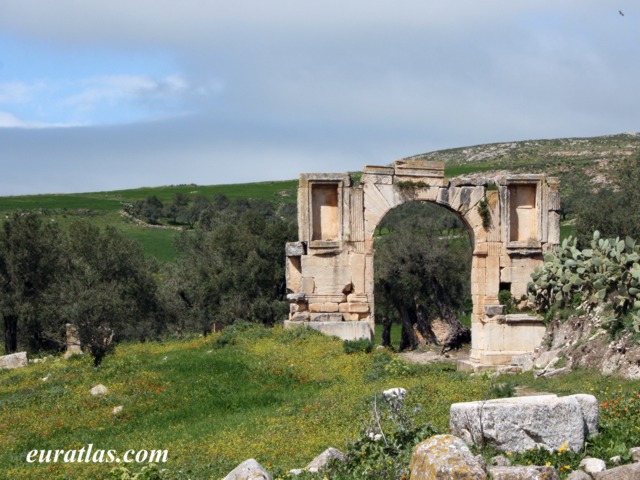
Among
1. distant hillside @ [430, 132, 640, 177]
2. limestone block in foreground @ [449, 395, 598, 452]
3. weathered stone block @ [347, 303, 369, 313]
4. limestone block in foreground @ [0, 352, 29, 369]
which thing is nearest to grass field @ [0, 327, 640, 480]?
limestone block in foreground @ [449, 395, 598, 452]

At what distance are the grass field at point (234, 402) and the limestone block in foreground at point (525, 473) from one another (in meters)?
0.98

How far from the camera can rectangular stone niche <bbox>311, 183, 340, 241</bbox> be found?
2208 cm

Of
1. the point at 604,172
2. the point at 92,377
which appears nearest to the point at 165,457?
the point at 92,377

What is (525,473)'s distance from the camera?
24.6 ft

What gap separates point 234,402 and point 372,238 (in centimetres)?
750

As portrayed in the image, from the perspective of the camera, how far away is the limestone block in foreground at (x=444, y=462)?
23.9 feet

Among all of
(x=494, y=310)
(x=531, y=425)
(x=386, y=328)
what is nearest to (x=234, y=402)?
Result: (x=531, y=425)

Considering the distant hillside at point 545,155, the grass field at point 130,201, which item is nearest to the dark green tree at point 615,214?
the grass field at point 130,201

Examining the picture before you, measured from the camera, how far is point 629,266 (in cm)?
1642

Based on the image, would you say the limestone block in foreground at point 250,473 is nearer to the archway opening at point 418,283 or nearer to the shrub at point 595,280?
the shrub at point 595,280

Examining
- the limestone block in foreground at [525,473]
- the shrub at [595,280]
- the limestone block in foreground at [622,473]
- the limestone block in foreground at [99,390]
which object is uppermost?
the shrub at [595,280]

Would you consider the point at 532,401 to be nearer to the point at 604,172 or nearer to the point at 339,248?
the point at 339,248

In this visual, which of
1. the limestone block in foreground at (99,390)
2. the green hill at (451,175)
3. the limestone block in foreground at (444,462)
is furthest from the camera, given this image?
the green hill at (451,175)

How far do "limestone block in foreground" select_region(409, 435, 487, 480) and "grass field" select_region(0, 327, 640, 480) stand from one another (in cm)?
149
